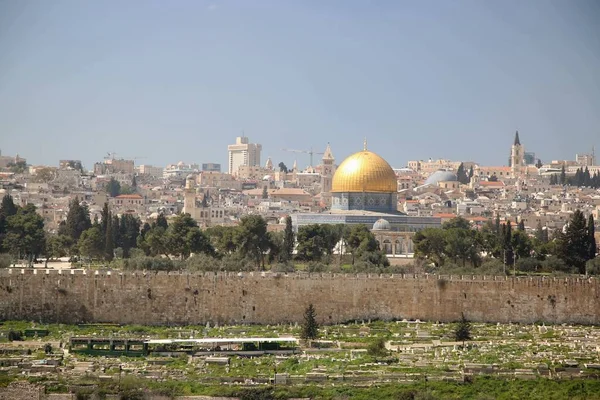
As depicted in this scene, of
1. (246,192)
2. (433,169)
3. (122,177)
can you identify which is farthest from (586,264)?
(433,169)

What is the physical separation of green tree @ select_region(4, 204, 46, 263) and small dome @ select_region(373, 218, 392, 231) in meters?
20.3

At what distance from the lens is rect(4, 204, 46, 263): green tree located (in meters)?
64.1

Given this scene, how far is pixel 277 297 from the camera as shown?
47969 millimetres

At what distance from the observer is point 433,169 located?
7003 inches

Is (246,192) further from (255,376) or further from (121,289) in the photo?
(255,376)

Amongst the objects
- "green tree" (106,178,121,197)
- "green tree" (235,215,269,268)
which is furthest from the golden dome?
"green tree" (106,178,121,197)

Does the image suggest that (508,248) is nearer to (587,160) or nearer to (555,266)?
(555,266)

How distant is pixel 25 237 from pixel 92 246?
10.8ft

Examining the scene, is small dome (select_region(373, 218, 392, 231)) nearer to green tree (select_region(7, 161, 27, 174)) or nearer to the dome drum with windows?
the dome drum with windows

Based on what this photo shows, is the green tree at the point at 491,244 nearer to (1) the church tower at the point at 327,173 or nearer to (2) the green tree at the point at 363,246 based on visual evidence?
(2) the green tree at the point at 363,246

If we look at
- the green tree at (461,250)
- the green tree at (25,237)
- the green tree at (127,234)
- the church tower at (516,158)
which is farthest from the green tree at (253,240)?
the church tower at (516,158)

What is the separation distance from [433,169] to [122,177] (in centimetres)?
4212

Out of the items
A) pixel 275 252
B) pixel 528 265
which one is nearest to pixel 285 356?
pixel 528 265

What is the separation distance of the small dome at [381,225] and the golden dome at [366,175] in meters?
2.53
